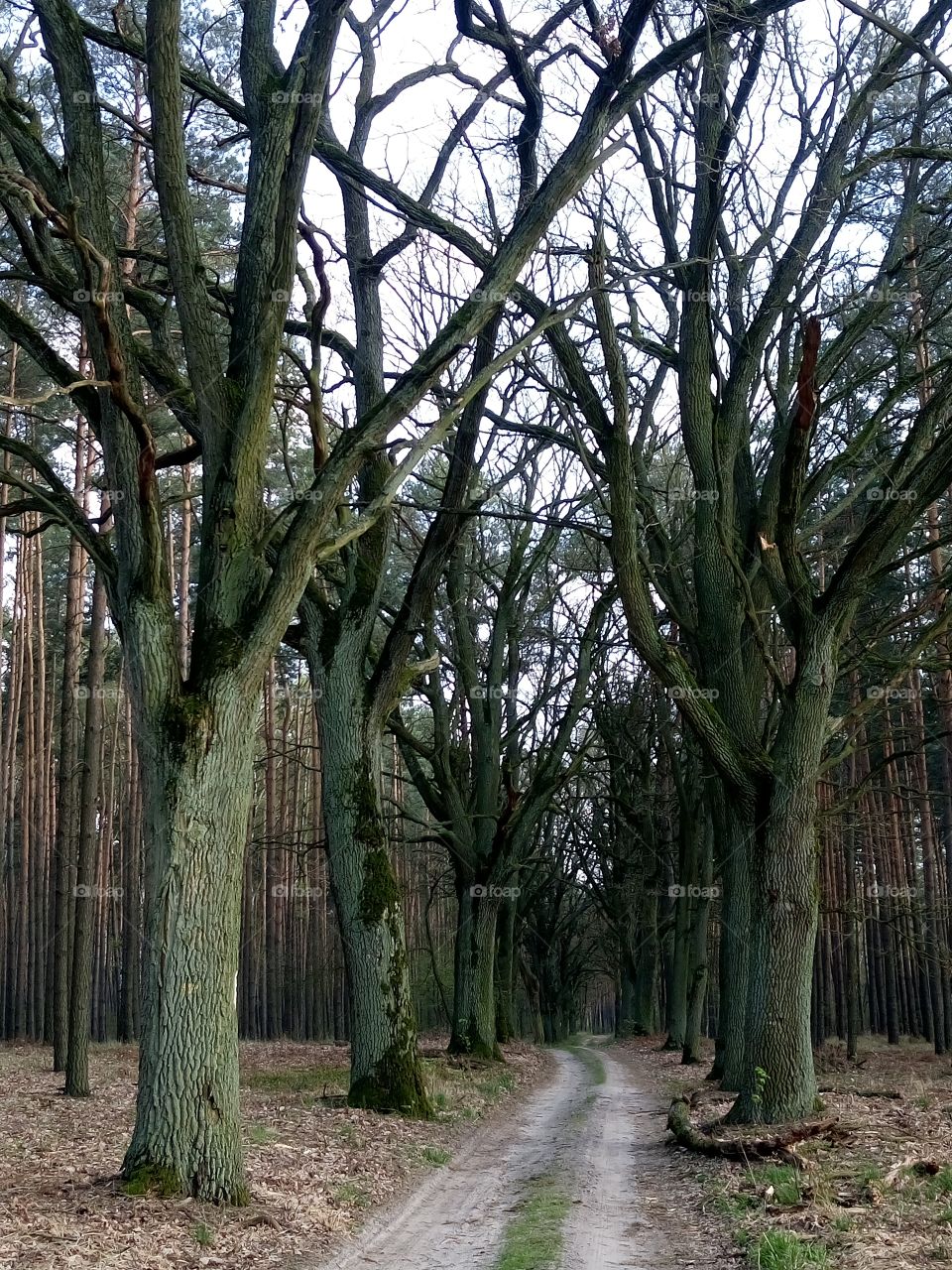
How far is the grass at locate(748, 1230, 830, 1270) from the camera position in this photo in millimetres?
5251

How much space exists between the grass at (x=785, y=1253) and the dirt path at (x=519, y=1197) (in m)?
0.46

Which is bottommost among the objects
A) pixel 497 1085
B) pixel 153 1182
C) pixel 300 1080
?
pixel 497 1085

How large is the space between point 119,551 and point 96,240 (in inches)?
86.5

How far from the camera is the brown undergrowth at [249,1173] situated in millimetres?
5555

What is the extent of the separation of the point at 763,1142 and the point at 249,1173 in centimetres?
369

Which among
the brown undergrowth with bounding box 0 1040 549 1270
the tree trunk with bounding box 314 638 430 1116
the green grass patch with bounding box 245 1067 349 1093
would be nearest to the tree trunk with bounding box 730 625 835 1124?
the brown undergrowth with bounding box 0 1040 549 1270

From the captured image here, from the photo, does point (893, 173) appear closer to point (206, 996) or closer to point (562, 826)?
point (206, 996)

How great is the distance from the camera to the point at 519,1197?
781 centimetres

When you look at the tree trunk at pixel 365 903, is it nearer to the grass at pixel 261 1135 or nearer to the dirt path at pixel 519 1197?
the dirt path at pixel 519 1197

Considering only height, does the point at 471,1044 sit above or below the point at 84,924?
below

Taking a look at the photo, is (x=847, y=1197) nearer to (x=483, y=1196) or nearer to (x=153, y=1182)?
(x=483, y=1196)

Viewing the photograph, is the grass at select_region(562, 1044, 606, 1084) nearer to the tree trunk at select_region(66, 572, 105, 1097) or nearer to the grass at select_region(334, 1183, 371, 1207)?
the tree trunk at select_region(66, 572, 105, 1097)

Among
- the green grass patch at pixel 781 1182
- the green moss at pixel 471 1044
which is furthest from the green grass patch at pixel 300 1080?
the green grass patch at pixel 781 1182

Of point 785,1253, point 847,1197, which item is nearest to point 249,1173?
point 785,1253
